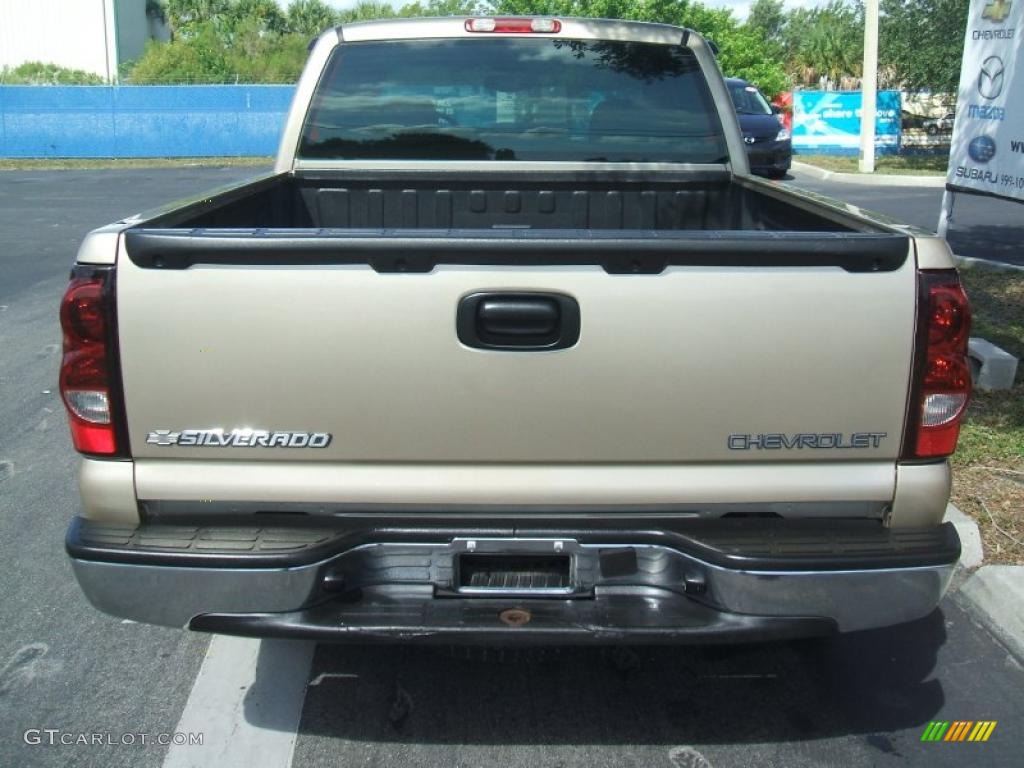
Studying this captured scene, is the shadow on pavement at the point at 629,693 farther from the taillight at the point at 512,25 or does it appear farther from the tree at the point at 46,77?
the tree at the point at 46,77

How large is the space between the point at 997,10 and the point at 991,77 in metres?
0.55

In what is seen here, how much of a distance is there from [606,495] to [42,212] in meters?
16.4

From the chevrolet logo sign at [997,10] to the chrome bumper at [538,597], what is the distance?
736cm

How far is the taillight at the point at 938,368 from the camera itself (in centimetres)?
297

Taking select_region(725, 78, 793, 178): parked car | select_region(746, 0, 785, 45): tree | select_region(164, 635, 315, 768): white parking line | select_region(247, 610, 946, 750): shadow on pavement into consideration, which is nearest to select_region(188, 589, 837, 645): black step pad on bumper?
select_region(164, 635, 315, 768): white parking line

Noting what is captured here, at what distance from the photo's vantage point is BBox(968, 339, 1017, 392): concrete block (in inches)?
262

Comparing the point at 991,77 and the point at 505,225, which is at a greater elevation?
the point at 991,77

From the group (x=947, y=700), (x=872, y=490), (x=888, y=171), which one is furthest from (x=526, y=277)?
(x=888, y=171)

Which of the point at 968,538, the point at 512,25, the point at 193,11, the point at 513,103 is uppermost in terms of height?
the point at 193,11

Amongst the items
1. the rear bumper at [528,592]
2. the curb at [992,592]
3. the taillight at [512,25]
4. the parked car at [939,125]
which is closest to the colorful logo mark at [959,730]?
the curb at [992,592]

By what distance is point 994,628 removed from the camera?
4.29m

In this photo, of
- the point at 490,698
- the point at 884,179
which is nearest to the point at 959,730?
the point at 490,698

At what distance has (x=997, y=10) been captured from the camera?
9.05m

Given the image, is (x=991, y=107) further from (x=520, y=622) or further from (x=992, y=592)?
(x=520, y=622)
